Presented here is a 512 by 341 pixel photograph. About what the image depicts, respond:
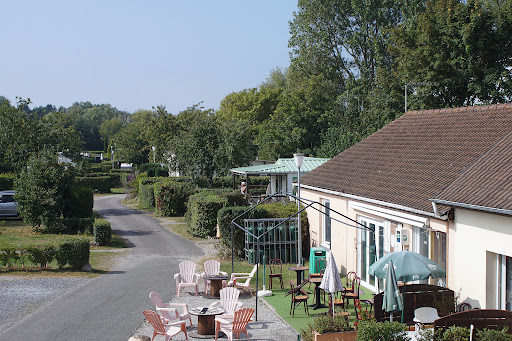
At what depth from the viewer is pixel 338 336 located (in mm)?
10188

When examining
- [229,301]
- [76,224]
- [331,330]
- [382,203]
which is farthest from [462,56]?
[331,330]

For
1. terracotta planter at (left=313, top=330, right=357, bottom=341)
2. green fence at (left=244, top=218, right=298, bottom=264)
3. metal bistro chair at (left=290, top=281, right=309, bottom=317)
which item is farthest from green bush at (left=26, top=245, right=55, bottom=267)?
terracotta planter at (left=313, top=330, right=357, bottom=341)

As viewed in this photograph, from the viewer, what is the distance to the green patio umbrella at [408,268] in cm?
1014

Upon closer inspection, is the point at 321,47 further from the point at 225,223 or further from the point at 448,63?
the point at 225,223

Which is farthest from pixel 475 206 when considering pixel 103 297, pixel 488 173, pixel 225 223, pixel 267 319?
pixel 225 223

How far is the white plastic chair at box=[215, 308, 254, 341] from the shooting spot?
11008mm

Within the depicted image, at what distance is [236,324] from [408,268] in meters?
3.79

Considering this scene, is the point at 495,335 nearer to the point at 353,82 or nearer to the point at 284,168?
the point at 284,168

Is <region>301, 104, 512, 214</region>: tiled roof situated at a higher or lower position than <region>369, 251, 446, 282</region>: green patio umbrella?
higher

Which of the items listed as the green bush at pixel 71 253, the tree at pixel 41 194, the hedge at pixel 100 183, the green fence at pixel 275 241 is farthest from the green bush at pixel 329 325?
the hedge at pixel 100 183

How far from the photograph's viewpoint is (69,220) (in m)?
27.9

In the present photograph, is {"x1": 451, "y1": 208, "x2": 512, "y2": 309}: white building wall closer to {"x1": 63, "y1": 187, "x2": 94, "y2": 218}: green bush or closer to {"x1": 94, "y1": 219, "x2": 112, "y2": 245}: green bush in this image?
{"x1": 94, "y1": 219, "x2": 112, "y2": 245}: green bush

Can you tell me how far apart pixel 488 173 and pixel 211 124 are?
98.3 feet

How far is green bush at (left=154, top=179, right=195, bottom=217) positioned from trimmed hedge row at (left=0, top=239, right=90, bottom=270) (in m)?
16.4
